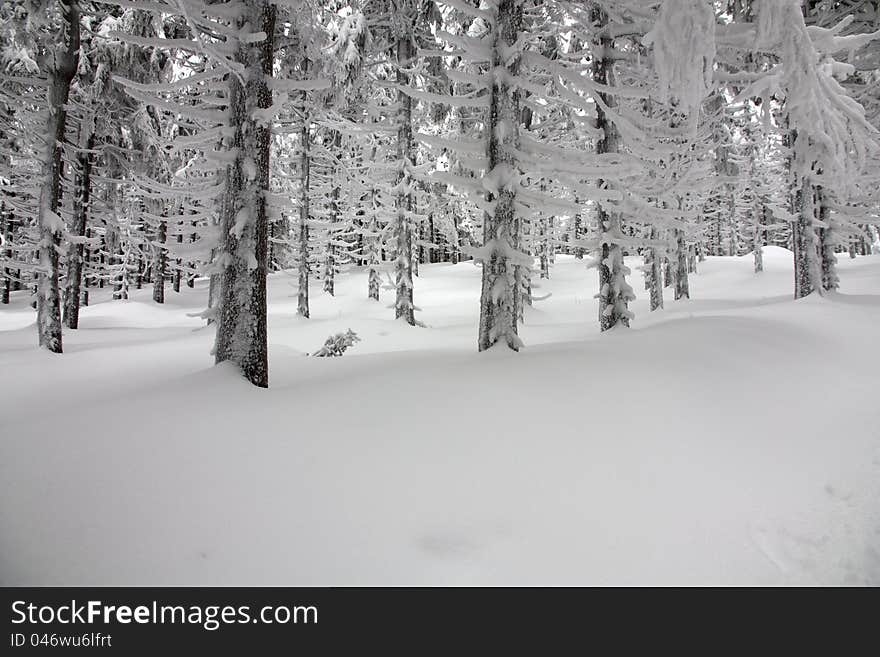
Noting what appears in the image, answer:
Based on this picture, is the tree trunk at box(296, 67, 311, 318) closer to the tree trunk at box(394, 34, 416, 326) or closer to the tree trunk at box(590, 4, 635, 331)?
the tree trunk at box(394, 34, 416, 326)

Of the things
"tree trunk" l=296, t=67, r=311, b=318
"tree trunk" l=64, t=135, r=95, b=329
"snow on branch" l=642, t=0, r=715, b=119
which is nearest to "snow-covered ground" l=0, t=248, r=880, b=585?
"snow on branch" l=642, t=0, r=715, b=119

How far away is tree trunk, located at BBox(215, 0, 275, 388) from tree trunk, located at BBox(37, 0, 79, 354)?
855 centimetres

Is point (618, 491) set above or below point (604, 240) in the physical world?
below

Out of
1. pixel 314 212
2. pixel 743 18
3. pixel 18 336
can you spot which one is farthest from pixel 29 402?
pixel 314 212

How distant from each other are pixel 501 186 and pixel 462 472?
14.0ft

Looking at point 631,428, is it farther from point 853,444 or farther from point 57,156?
point 57,156

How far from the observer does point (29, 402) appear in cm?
506

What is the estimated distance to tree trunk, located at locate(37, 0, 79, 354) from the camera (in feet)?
35.5

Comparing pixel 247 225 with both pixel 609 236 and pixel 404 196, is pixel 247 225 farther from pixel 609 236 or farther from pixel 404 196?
pixel 404 196

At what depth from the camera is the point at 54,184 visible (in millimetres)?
11398

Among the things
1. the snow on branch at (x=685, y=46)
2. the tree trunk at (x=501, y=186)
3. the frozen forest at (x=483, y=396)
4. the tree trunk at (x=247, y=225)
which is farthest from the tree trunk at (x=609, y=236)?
the tree trunk at (x=247, y=225)
